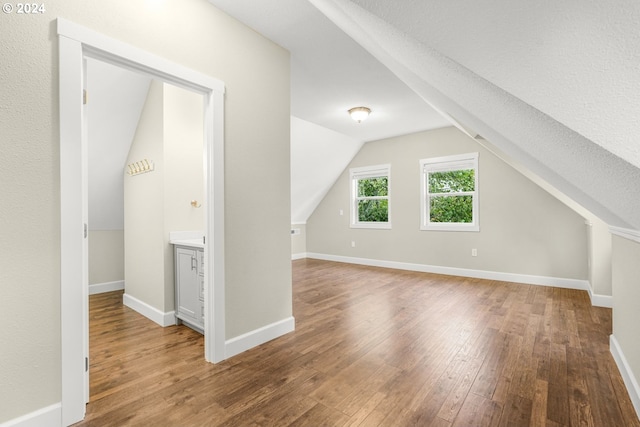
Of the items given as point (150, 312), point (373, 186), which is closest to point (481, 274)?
point (373, 186)

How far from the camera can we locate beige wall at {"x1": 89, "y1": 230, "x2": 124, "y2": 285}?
4035mm

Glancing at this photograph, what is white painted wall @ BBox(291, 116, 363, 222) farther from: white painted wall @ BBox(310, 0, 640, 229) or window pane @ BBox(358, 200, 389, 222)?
white painted wall @ BBox(310, 0, 640, 229)

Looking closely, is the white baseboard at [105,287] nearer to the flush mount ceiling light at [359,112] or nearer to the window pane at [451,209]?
the flush mount ceiling light at [359,112]

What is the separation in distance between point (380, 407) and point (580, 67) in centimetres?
173

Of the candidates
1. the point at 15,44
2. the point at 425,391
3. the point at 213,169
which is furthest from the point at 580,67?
the point at 15,44

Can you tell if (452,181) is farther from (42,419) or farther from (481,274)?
(42,419)

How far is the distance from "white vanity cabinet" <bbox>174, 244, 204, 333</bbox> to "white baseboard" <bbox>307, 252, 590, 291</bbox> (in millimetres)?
4068

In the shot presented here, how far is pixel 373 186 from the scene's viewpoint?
6379 mm

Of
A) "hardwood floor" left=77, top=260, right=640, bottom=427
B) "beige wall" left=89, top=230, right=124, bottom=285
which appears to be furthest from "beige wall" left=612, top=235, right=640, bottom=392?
"beige wall" left=89, top=230, right=124, bottom=285

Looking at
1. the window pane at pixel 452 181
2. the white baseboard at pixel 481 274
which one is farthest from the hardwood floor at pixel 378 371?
the window pane at pixel 452 181

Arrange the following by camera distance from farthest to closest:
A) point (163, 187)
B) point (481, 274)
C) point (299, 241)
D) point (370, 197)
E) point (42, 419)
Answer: point (299, 241) < point (370, 197) < point (481, 274) < point (163, 187) < point (42, 419)

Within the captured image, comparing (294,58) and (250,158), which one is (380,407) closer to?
(250,158)

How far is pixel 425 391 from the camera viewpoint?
180cm

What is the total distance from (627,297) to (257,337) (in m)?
2.56
